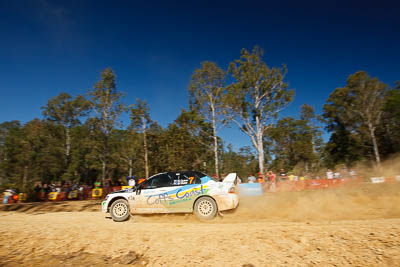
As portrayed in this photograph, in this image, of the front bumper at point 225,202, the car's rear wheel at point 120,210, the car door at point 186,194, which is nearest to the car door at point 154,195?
the car door at point 186,194

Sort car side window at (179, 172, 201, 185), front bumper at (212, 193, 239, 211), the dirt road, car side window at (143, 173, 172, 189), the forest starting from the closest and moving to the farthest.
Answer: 1. the dirt road
2. front bumper at (212, 193, 239, 211)
3. car side window at (179, 172, 201, 185)
4. car side window at (143, 173, 172, 189)
5. the forest

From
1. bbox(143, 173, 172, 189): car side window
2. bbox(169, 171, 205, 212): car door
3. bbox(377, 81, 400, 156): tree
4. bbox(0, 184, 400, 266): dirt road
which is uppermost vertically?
bbox(377, 81, 400, 156): tree

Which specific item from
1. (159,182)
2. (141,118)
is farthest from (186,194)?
(141,118)

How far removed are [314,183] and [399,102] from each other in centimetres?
2402

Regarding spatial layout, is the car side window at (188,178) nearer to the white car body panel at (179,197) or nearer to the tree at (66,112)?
the white car body panel at (179,197)

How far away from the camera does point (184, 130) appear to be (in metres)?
26.5

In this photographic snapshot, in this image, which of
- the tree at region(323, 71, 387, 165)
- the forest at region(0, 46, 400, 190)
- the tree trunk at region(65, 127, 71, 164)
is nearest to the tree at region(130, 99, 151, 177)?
the forest at region(0, 46, 400, 190)

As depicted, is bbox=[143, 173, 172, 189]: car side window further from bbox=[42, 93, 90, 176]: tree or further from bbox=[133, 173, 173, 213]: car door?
bbox=[42, 93, 90, 176]: tree

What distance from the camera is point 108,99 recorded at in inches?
947

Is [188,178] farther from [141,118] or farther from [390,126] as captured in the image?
[390,126]

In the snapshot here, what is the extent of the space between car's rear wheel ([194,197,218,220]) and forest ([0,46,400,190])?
579 inches

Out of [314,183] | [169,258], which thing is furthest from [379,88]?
[169,258]

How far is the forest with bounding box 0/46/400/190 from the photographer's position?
22.1 meters

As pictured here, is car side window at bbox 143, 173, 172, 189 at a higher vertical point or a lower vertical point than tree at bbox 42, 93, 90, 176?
lower
